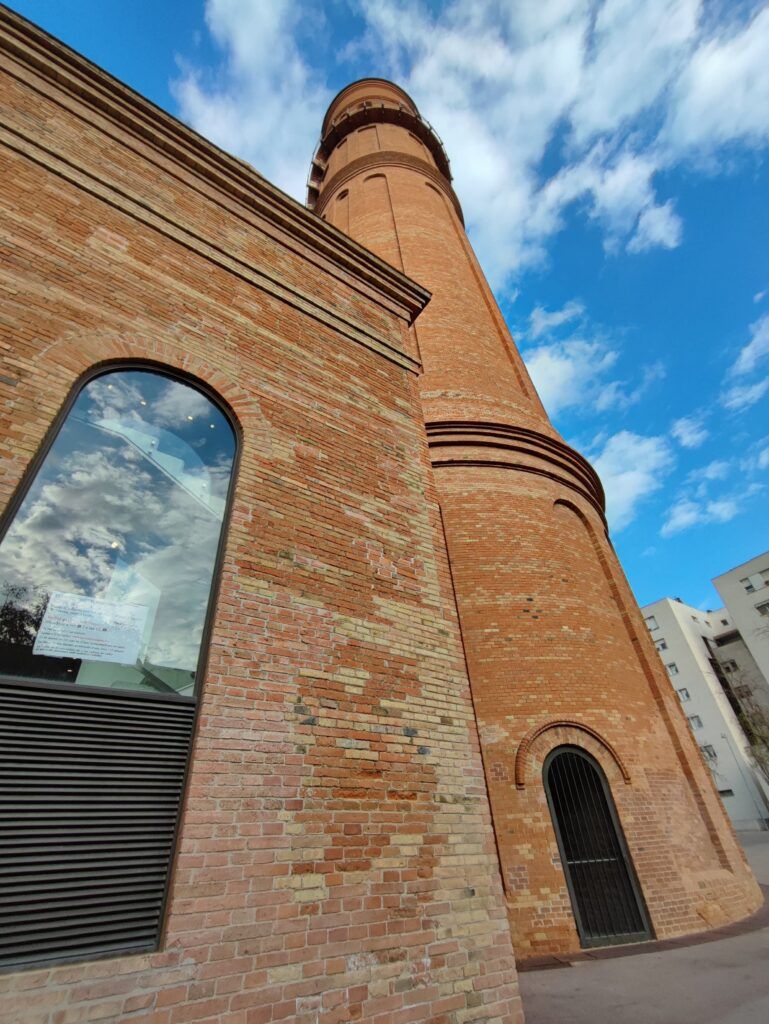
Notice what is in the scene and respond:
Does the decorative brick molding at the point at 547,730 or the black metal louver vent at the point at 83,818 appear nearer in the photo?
the black metal louver vent at the point at 83,818

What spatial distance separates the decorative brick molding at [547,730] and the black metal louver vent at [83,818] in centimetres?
516

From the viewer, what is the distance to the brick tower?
21.0 ft

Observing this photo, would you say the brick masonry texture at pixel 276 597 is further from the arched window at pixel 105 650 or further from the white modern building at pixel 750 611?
the white modern building at pixel 750 611

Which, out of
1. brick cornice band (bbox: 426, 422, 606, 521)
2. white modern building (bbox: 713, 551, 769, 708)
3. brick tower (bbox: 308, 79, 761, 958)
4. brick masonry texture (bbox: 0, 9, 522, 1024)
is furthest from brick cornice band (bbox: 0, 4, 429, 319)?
white modern building (bbox: 713, 551, 769, 708)

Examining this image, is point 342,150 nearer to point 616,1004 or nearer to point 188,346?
point 188,346

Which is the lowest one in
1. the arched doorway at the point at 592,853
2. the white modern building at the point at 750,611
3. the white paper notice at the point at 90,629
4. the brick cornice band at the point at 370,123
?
the arched doorway at the point at 592,853

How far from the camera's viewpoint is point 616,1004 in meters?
4.36

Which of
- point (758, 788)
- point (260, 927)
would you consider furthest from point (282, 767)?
point (758, 788)

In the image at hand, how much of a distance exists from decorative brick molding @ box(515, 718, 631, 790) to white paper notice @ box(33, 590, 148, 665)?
544 cm

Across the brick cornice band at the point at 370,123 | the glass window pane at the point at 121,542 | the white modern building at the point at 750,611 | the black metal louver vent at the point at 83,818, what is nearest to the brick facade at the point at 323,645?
the black metal louver vent at the point at 83,818

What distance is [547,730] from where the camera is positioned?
23.3 ft

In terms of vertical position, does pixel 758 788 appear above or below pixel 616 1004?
above

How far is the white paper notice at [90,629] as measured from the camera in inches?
120

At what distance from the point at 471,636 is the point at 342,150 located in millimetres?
21510
